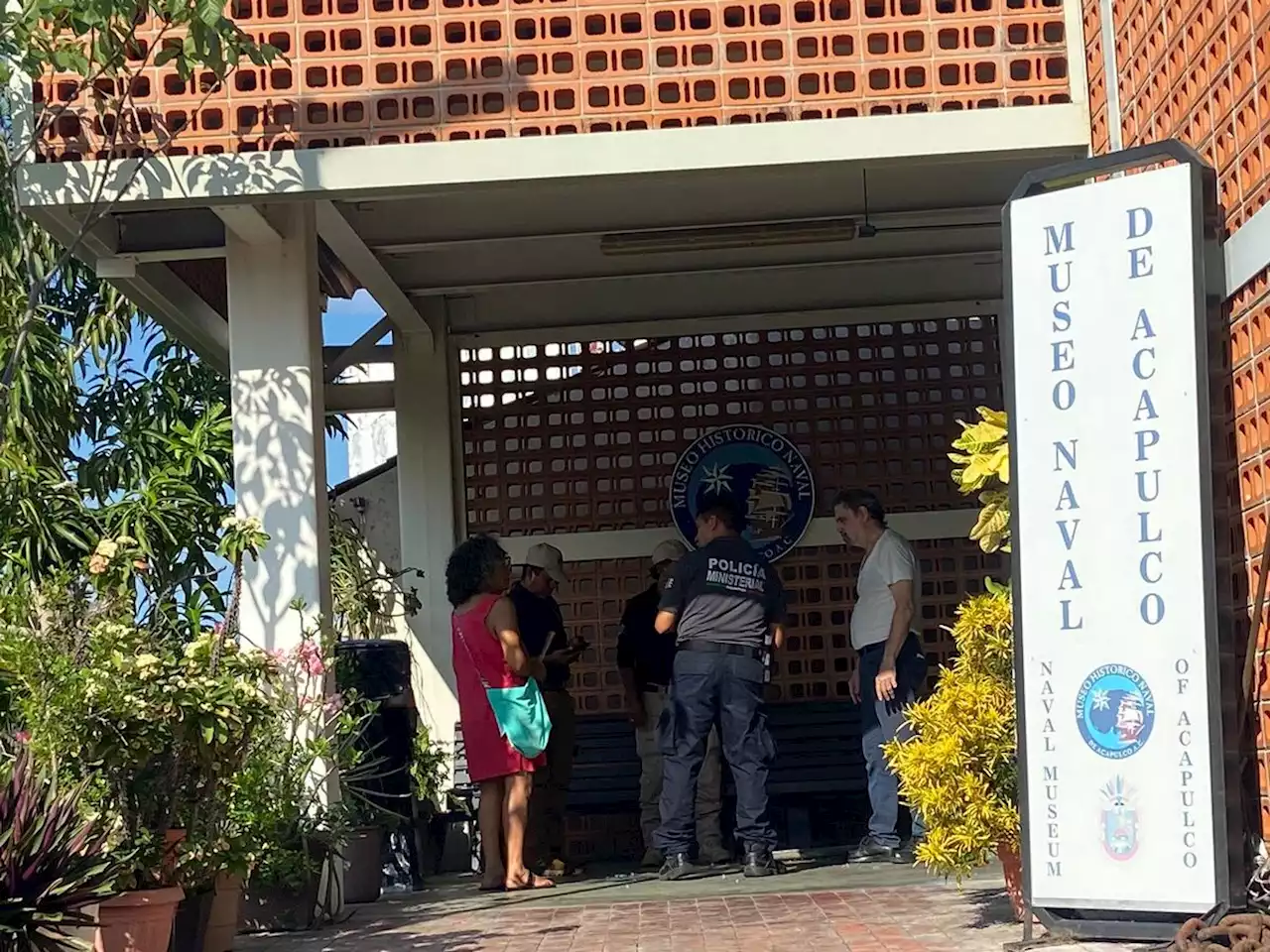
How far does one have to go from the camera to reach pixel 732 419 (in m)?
11.2

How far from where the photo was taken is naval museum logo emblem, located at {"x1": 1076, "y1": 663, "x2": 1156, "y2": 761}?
5.28 m

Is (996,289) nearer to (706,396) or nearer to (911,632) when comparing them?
(706,396)

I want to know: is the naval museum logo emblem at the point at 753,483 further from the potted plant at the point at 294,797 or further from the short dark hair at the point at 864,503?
the potted plant at the point at 294,797

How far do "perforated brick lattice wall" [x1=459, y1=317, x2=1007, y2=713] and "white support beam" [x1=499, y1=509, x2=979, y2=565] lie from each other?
77 mm

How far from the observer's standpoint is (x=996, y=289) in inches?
438

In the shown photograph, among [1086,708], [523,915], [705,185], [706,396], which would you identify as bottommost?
[523,915]

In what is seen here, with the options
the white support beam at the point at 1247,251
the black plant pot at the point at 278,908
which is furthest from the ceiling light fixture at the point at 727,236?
the white support beam at the point at 1247,251

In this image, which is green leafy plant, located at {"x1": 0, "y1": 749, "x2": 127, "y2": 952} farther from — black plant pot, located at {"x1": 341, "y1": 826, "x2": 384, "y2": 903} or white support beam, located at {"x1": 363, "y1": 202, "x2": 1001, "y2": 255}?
white support beam, located at {"x1": 363, "y1": 202, "x2": 1001, "y2": 255}

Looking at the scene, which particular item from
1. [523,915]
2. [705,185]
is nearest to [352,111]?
[705,185]

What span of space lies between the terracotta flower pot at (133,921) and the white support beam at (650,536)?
5.48 meters

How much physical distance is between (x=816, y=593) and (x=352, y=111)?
200 inches

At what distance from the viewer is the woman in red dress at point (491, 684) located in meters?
8.10

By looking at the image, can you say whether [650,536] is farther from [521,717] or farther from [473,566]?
[521,717]

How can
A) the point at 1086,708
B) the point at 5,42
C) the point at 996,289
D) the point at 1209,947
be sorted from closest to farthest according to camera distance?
the point at 1209,947 → the point at 1086,708 → the point at 5,42 → the point at 996,289
